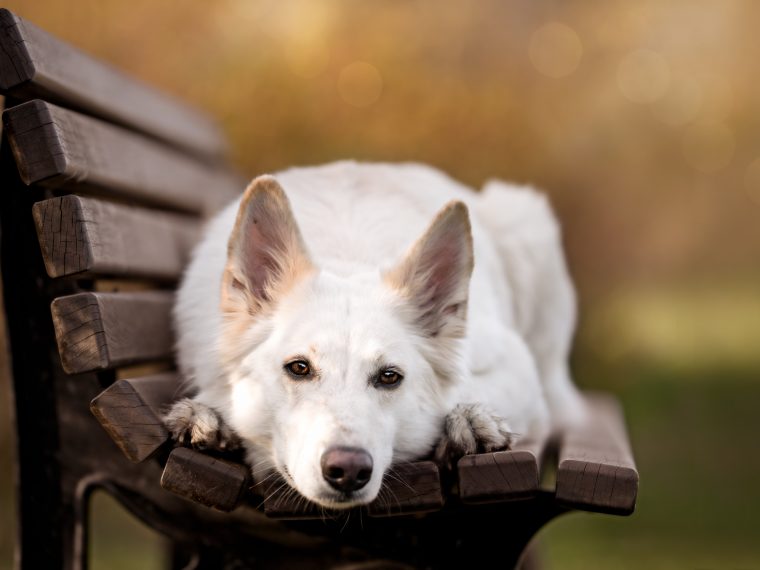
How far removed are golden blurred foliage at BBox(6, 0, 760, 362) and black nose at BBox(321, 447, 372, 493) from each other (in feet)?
15.9

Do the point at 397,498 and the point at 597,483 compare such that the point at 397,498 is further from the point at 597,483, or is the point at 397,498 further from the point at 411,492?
the point at 597,483

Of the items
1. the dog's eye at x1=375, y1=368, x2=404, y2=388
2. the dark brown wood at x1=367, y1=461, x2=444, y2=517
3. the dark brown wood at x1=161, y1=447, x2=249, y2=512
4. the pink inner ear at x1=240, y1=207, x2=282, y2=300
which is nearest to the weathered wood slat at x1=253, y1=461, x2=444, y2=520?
the dark brown wood at x1=367, y1=461, x2=444, y2=517

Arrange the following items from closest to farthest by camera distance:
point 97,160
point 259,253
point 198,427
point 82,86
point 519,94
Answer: point 198,427
point 259,253
point 97,160
point 82,86
point 519,94

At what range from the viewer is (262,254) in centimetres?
279

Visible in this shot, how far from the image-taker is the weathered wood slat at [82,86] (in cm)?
260

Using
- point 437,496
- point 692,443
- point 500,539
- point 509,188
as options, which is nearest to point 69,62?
point 437,496

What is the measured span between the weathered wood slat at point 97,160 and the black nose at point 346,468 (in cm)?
116

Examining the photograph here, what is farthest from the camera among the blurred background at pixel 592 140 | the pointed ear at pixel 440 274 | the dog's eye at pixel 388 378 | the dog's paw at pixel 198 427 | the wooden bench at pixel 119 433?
the blurred background at pixel 592 140

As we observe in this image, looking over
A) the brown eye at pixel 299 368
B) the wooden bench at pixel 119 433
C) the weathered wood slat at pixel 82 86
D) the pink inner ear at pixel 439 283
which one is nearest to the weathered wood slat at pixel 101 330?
the wooden bench at pixel 119 433

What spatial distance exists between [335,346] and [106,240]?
33.5 inches

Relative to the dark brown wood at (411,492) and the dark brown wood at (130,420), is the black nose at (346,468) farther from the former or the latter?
the dark brown wood at (130,420)

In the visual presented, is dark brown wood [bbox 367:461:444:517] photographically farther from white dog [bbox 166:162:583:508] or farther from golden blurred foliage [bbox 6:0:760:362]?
golden blurred foliage [bbox 6:0:760:362]

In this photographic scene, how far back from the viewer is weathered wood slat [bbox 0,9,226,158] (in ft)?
8.52

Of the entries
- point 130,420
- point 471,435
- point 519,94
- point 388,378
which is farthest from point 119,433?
point 519,94
